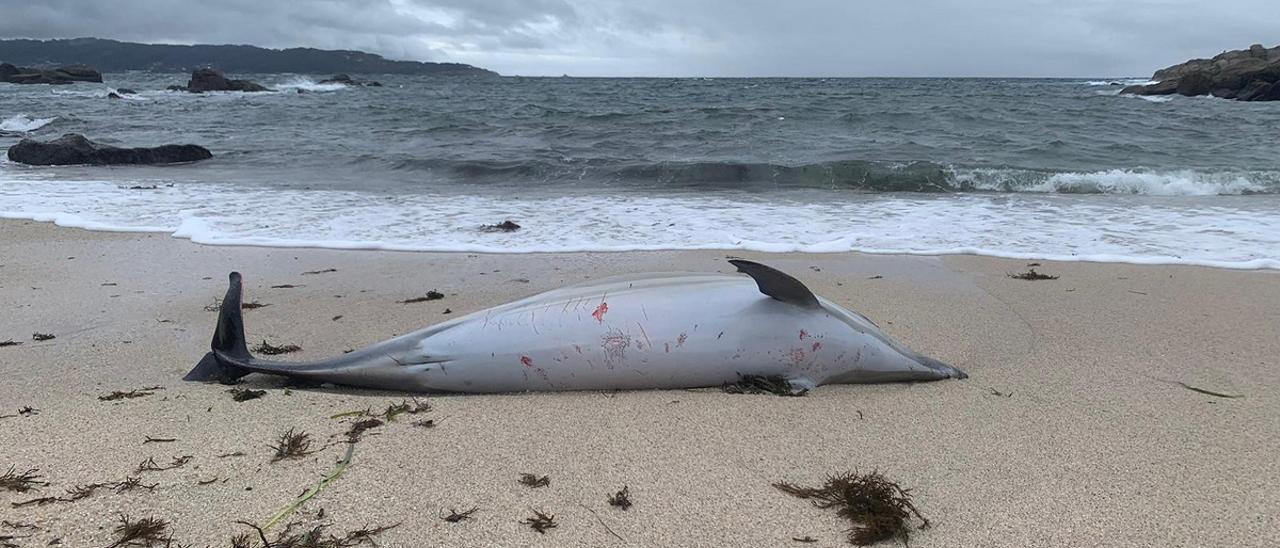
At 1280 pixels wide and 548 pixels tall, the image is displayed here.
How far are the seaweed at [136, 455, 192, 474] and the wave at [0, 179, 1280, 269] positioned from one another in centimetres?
463

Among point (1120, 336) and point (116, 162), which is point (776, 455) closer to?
point (1120, 336)

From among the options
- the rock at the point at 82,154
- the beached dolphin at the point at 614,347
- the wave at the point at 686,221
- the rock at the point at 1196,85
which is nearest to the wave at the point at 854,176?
the wave at the point at 686,221

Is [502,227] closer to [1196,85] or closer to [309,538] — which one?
[309,538]

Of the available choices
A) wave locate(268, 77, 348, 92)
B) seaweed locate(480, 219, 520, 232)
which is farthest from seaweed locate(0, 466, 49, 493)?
wave locate(268, 77, 348, 92)

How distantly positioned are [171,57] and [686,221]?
152 m

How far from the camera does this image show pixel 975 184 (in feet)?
41.5

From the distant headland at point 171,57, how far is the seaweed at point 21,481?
137127mm

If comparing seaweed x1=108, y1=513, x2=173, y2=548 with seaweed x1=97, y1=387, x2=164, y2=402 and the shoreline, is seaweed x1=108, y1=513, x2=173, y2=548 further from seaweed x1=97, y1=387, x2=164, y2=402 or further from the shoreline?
the shoreline

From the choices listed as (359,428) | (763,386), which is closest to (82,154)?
(359,428)

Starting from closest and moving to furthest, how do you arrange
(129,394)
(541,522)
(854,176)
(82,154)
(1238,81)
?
1. (541,522)
2. (129,394)
3. (854,176)
4. (82,154)
5. (1238,81)

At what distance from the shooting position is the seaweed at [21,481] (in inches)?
95.7

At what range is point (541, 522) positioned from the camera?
7.88 ft

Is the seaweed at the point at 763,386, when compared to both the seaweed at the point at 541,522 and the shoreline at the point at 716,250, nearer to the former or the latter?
the seaweed at the point at 541,522

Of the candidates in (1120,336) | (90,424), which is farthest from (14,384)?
(1120,336)
